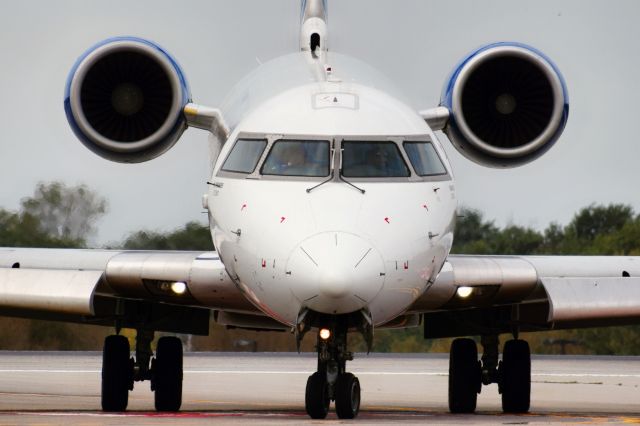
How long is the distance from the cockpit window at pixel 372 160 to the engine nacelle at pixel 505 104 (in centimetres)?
343

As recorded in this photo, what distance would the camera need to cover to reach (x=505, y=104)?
18328 mm

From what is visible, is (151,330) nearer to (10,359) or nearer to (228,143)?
(228,143)

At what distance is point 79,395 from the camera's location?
23078 mm

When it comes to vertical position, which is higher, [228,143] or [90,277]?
[228,143]

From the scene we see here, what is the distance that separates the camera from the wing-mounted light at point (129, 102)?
17.9m

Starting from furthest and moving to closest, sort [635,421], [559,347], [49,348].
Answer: [559,347], [49,348], [635,421]

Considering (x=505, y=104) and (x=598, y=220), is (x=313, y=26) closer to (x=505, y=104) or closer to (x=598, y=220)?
(x=505, y=104)

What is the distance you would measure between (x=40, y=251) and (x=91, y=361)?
18.2 m

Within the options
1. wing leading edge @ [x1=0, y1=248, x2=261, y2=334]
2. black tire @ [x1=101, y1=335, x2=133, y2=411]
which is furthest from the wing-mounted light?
black tire @ [x1=101, y1=335, x2=133, y2=411]

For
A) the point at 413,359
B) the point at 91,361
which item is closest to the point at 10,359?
the point at 91,361

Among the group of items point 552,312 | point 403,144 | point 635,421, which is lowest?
point 635,421

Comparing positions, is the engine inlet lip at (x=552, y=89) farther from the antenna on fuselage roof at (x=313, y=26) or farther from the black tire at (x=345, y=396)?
the black tire at (x=345, y=396)

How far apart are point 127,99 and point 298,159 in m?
4.40

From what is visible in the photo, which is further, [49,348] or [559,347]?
[559,347]
